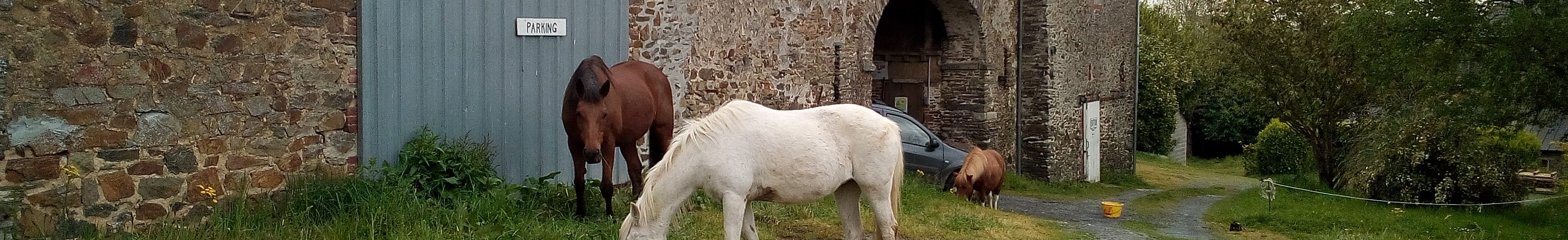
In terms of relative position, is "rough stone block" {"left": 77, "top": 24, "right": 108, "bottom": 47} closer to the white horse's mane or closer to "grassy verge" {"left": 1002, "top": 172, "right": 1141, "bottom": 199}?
the white horse's mane

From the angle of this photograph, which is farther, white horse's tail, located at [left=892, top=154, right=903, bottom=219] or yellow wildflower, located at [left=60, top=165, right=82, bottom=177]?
white horse's tail, located at [left=892, top=154, right=903, bottom=219]

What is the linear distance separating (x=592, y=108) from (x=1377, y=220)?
10.1 m

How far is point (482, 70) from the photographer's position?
29.1 ft

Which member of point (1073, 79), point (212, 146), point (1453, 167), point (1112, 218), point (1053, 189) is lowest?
point (1053, 189)

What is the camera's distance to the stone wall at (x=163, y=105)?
6.41 metres

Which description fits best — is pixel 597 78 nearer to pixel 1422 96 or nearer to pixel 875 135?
pixel 875 135

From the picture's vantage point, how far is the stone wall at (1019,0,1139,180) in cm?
1984

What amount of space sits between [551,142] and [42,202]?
139 inches

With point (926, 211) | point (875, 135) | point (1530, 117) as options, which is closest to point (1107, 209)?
point (926, 211)

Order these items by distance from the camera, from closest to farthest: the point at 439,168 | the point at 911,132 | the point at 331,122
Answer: the point at 331,122, the point at 439,168, the point at 911,132

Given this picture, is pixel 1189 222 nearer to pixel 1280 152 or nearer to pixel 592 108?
pixel 592 108

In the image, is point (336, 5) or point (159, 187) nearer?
point (159, 187)

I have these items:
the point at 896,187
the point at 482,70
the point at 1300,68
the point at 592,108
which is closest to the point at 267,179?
the point at 482,70

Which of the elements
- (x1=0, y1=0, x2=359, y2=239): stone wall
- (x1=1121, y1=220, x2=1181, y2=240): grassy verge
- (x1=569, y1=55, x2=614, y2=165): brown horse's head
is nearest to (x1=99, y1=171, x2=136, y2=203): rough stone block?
(x1=0, y1=0, x2=359, y2=239): stone wall
